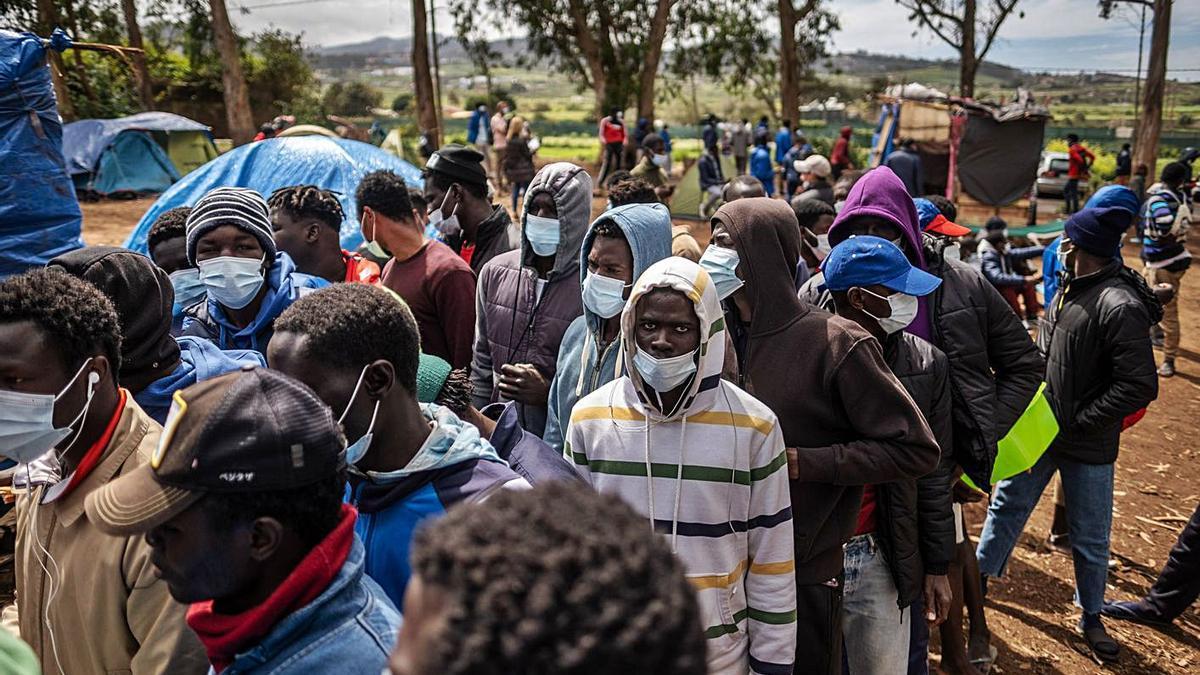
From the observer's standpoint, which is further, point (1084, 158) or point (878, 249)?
point (1084, 158)

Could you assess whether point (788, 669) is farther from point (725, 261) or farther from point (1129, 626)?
point (1129, 626)

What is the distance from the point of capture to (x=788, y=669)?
2219 millimetres

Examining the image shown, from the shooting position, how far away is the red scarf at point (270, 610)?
4.39ft

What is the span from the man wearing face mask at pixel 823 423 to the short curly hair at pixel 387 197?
6.81 ft

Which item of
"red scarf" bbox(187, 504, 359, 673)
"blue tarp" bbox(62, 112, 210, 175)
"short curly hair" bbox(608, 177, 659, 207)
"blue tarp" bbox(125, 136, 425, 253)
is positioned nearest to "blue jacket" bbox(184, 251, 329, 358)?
"short curly hair" bbox(608, 177, 659, 207)

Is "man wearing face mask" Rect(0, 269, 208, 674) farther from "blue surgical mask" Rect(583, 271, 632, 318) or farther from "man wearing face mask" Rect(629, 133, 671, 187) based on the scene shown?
"man wearing face mask" Rect(629, 133, 671, 187)

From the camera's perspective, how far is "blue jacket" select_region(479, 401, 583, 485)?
207 cm

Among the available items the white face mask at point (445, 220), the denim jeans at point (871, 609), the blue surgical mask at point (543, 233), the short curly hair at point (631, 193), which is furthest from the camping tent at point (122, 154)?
the denim jeans at point (871, 609)

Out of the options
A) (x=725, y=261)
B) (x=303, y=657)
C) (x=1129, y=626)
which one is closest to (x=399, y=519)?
(x=303, y=657)

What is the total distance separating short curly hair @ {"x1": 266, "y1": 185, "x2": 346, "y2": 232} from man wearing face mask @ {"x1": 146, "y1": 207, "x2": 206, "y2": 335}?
471 millimetres

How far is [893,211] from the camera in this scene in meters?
3.35

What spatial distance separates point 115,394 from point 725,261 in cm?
183

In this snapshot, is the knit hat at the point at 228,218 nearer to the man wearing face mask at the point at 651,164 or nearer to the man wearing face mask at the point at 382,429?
the man wearing face mask at the point at 382,429

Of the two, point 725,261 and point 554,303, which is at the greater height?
point 725,261
